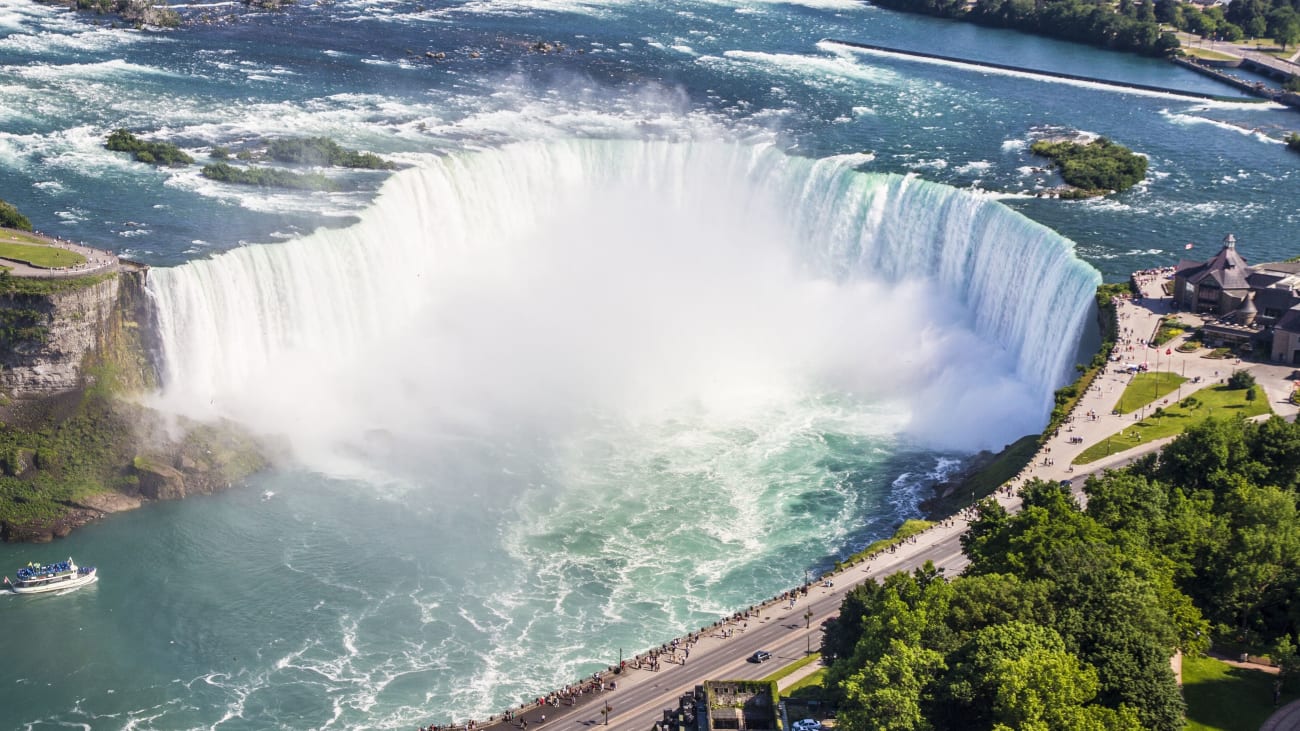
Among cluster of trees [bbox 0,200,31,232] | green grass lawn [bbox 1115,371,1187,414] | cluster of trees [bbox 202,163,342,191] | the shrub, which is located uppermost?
cluster of trees [bbox 202,163,342,191]

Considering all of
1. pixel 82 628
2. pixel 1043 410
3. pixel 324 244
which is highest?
pixel 324 244

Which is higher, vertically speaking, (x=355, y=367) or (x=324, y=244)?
(x=324, y=244)

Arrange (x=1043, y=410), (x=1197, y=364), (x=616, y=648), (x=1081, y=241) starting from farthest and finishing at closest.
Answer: (x=1081, y=241) → (x=1043, y=410) → (x=1197, y=364) → (x=616, y=648)

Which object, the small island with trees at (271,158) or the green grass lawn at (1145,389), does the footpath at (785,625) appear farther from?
the small island with trees at (271,158)

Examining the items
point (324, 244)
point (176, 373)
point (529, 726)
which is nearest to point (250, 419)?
point (176, 373)

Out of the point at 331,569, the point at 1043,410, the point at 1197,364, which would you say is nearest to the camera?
the point at 331,569

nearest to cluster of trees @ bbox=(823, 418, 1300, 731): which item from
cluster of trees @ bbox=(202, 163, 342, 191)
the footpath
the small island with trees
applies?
the footpath

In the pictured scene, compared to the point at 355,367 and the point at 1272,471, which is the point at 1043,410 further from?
the point at 355,367

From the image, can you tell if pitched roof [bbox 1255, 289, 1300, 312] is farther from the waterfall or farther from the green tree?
the green tree
